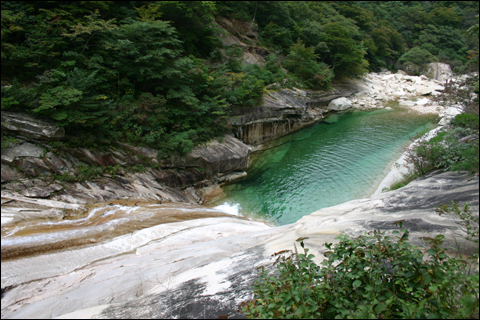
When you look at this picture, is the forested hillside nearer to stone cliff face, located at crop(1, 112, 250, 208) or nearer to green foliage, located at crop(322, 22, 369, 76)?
stone cliff face, located at crop(1, 112, 250, 208)

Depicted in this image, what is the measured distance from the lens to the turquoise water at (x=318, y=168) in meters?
12.7

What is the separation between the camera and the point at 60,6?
12672 mm

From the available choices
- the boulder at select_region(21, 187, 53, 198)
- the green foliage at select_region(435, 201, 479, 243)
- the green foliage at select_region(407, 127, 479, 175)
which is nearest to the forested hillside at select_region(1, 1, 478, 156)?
the green foliage at select_region(407, 127, 479, 175)

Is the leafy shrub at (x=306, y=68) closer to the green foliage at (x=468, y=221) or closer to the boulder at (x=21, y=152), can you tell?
the boulder at (x=21, y=152)

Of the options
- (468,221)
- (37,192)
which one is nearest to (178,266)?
(468,221)

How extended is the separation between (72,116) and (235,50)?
1457 cm

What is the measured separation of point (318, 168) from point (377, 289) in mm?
13613

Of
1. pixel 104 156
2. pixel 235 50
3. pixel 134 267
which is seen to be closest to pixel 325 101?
pixel 235 50

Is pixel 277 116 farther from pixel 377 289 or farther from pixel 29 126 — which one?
pixel 377 289

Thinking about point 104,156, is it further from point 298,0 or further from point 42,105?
point 298,0

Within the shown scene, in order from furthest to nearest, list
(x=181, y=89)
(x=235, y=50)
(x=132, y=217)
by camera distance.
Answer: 1. (x=235, y=50)
2. (x=181, y=89)
3. (x=132, y=217)

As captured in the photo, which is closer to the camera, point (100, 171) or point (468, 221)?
point (468, 221)

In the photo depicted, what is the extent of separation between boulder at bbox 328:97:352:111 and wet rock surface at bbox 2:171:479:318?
78.1 ft

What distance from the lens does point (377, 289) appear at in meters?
2.76
